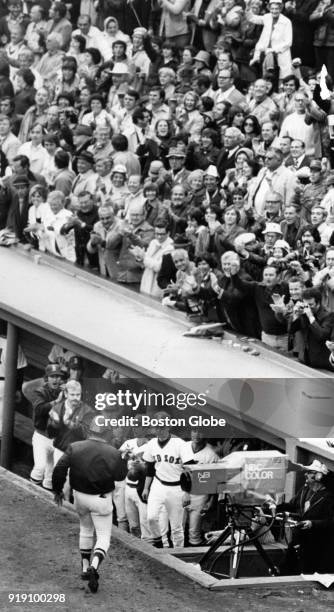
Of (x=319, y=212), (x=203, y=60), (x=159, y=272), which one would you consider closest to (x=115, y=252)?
(x=159, y=272)

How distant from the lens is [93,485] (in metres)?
11.7

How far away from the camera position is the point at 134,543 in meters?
13.0

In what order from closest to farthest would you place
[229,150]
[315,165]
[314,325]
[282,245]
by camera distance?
1. [314,325]
2. [282,245]
3. [315,165]
4. [229,150]

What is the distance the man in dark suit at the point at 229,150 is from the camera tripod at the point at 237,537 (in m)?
5.09

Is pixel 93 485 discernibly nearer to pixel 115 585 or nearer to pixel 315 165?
pixel 115 585

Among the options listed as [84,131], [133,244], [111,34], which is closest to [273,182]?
[133,244]

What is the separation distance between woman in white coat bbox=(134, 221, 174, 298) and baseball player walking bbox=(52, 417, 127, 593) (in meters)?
3.85

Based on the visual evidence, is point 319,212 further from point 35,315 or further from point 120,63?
point 120,63

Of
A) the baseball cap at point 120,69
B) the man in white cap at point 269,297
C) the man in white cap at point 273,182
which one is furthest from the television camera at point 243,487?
the baseball cap at point 120,69

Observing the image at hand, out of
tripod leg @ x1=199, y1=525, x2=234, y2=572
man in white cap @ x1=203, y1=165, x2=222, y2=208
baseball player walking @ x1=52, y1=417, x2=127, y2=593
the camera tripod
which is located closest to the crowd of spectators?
man in white cap @ x1=203, y1=165, x2=222, y2=208

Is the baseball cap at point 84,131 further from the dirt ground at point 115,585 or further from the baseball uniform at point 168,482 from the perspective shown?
the dirt ground at point 115,585

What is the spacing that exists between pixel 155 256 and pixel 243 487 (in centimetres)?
370

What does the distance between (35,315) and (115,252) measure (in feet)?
4.12
